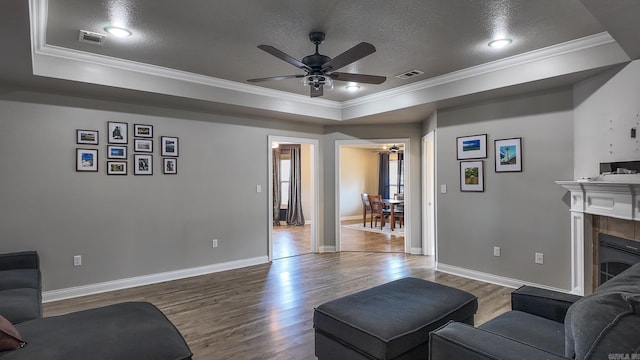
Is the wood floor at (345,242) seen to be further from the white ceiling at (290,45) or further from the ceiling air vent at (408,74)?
the ceiling air vent at (408,74)

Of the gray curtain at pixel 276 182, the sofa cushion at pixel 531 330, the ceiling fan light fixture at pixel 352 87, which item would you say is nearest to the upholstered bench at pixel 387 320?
the sofa cushion at pixel 531 330

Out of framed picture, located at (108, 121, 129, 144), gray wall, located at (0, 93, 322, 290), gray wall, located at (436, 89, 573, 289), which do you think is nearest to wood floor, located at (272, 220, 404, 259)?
gray wall, located at (0, 93, 322, 290)

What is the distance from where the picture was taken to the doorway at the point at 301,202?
5605 mm

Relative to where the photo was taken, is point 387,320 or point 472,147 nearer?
point 387,320

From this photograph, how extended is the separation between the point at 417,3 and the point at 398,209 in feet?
21.6

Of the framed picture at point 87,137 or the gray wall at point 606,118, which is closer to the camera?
the gray wall at point 606,118

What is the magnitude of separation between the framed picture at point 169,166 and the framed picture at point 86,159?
0.75 meters

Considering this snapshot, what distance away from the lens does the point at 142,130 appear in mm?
4371

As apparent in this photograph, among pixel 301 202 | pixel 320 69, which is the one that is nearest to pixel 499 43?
pixel 320 69

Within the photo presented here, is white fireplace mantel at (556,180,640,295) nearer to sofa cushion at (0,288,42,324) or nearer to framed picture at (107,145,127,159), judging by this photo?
sofa cushion at (0,288,42,324)

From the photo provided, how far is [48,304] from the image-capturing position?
364cm

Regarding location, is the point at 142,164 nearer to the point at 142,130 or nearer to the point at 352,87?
the point at 142,130

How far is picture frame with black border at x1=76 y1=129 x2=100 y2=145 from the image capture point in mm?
3953

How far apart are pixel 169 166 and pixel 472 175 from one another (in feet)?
13.0
